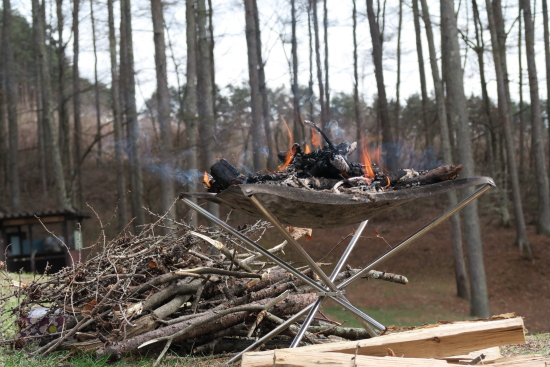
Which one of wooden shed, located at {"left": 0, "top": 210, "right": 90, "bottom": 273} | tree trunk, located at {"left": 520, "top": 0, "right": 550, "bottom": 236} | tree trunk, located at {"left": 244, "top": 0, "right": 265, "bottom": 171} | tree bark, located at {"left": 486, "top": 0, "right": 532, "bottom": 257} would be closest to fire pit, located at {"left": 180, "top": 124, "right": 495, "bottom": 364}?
tree trunk, located at {"left": 244, "top": 0, "right": 265, "bottom": 171}

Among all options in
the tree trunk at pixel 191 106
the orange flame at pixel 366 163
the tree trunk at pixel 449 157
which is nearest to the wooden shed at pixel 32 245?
the tree trunk at pixel 191 106

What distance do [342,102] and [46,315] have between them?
18276mm

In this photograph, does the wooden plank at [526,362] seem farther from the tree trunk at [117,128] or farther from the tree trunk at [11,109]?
the tree trunk at [11,109]

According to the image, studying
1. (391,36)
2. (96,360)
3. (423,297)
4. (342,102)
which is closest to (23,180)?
(342,102)

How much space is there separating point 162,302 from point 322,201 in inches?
88.4

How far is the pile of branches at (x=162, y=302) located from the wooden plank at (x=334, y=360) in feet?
4.47

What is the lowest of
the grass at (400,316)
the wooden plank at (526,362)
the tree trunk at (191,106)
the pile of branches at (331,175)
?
the grass at (400,316)

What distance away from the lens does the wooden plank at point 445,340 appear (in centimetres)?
310

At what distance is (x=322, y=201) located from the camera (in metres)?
3.03

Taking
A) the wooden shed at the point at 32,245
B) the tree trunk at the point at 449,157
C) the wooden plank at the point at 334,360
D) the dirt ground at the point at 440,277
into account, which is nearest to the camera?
the wooden plank at the point at 334,360

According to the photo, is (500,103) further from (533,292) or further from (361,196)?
(361,196)

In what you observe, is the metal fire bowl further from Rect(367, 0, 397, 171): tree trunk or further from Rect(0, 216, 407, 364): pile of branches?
Rect(367, 0, 397, 171): tree trunk

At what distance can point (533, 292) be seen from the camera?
1426 cm

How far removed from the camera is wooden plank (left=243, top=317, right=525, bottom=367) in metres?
3.10
